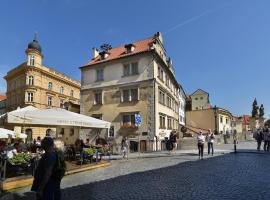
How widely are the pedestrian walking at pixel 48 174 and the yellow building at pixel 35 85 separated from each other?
43.0m

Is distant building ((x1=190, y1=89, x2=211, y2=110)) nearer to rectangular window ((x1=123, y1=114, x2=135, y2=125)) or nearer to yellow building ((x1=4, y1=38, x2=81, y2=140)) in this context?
yellow building ((x1=4, y1=38, x2=81, y2=140))

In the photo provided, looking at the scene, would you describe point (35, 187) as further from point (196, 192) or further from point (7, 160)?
point (7, 160)

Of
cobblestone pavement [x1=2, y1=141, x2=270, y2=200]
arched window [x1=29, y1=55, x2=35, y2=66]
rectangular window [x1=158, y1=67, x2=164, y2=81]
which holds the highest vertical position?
arched window [x1=29, y1=55, x2=35, y2=66]

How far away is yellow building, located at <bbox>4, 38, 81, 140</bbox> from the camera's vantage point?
5066 cm

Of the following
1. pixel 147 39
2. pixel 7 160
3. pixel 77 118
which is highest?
pixel 147 39

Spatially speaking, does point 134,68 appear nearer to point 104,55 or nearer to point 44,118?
point 104,55

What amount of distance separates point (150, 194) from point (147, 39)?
29495 millimetres

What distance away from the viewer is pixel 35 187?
16.5ft

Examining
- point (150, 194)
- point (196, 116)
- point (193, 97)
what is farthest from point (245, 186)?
point (193, 97)

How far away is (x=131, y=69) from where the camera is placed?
3206 centimetres

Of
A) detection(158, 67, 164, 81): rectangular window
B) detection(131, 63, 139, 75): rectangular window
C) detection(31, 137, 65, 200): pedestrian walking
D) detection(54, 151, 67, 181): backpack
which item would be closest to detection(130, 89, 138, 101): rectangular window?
detection(131, 63, 139, 75): rectangular window

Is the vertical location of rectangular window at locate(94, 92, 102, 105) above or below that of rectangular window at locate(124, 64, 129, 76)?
below

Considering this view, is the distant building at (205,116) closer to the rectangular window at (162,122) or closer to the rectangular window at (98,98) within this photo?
the rectangular window at (162,122)

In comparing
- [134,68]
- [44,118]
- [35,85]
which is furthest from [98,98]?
[44,118]
